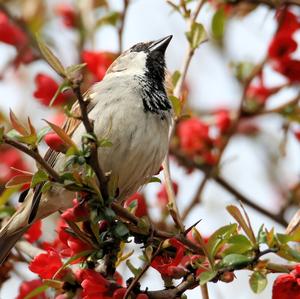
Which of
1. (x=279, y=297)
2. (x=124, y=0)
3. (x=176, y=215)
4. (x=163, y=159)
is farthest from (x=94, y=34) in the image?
(x=279, y=297)

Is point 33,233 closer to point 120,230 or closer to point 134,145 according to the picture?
point 134,145

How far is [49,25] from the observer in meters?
5.44

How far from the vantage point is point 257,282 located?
204cm

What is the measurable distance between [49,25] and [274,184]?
2.26 metres

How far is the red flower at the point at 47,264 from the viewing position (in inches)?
97.1

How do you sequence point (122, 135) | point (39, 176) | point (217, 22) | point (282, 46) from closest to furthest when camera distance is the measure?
point (39, 176), point (122, 135), point (217, 22), point (282, 46)

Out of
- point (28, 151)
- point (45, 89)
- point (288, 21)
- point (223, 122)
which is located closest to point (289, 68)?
point (288, 21)

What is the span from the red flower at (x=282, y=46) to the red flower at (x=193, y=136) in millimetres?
665

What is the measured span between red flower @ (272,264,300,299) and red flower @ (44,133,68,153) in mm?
760

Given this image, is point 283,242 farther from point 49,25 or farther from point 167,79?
point 49,25

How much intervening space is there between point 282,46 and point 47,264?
6.62 ft

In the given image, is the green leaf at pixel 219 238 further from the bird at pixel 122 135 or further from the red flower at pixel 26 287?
the red flower at pixel 26 287

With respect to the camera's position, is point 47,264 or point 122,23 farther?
point 122,23

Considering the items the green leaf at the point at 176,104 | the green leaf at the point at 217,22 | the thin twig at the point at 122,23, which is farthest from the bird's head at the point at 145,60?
the green leaf at the point at 176,104
